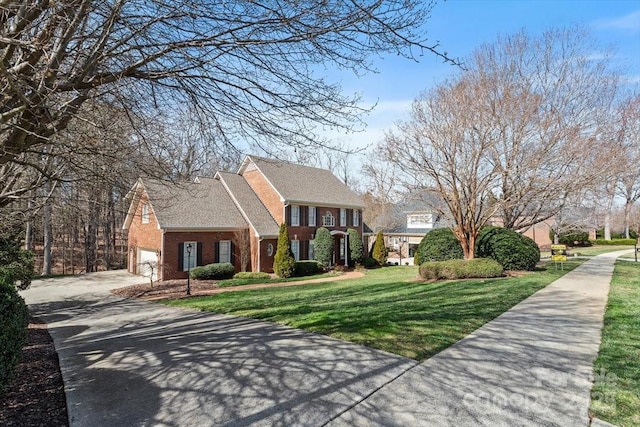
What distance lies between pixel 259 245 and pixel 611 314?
16.0 metres

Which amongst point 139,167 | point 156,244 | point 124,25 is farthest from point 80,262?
point 124,25

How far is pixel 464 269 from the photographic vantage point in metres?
14.0

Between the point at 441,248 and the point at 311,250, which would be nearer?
the point at 441,248

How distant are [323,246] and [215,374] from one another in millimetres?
17887

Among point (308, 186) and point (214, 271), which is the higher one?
point (308, 186)

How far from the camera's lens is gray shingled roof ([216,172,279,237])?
69.2 feet

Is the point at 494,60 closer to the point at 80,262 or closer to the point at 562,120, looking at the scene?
the point at 562,120

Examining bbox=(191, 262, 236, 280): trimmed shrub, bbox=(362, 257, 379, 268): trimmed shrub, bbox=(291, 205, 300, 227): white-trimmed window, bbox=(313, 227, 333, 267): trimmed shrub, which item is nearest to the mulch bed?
bbox=(191, 262, 236, 280): trimmed shrub

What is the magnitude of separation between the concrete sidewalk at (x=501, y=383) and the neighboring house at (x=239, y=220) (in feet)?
49.2

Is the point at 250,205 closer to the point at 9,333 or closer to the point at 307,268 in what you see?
the point at 307,268

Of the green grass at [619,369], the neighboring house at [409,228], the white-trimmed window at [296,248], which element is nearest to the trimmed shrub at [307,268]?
the white-trimmed window at [296,248]

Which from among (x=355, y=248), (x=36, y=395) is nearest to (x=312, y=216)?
(x=355, y=248)

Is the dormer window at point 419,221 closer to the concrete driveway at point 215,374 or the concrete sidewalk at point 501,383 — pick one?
the concrete sidewalk at point 501,383

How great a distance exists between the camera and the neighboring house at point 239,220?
60.6 feet
